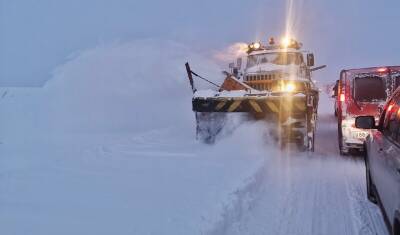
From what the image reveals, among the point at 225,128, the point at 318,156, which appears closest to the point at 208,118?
the point at 225,128

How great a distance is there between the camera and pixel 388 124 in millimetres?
4082

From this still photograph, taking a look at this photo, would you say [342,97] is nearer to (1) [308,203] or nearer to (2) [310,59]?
(2) [310,59]

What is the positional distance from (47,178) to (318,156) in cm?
526

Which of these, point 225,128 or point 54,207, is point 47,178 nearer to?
point 54,207

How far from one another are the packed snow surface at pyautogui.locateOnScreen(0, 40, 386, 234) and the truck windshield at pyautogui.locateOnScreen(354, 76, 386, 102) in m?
1.22

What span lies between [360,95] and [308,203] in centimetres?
367

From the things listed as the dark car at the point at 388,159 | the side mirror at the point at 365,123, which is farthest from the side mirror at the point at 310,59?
the side mirror at the point at 365,123

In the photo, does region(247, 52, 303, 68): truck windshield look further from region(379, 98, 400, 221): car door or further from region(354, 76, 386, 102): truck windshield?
region(379, 98, 400, 221): car door

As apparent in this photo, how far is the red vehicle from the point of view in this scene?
25.0 feet

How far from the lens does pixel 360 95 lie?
7.85 m

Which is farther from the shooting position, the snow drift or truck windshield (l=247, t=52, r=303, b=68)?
truck windshield (l=247, t=52, r=303, b=68)

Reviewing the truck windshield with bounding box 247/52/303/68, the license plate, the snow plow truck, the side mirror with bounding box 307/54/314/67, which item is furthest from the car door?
the side mirror with bounding box 307/54/314/67

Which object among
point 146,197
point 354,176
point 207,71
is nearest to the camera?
point 146,197

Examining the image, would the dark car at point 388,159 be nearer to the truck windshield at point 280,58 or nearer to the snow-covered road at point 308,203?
the snow-covered road at point 308,203
